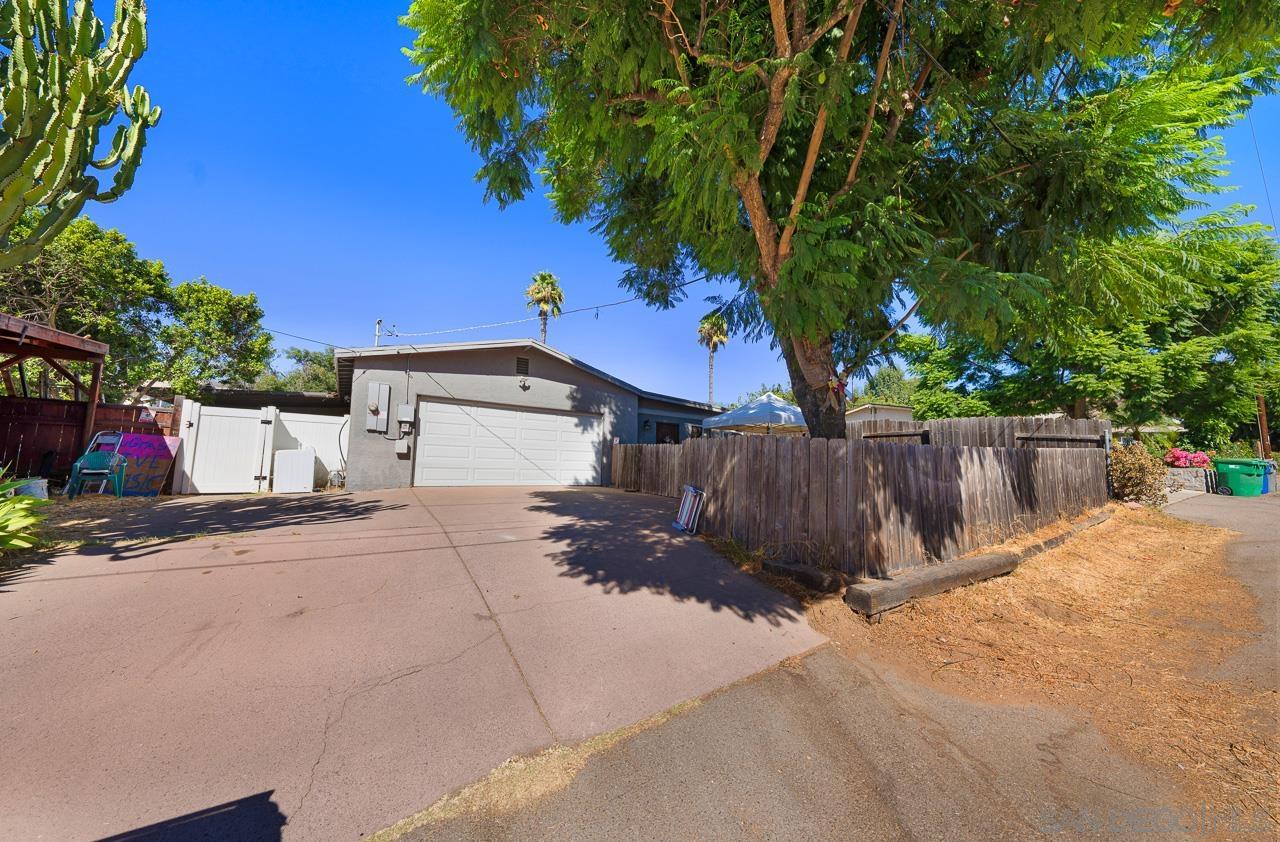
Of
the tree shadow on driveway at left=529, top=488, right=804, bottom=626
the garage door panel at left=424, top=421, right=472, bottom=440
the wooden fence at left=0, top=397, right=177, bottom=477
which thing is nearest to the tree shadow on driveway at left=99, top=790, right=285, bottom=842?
the tree shadow on driveway at left=529, top=488, right=804, bottom=626

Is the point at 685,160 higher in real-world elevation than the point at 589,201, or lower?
lower

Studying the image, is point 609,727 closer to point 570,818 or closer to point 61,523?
point 570,818

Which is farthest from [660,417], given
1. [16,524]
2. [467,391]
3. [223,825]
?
[223,825]

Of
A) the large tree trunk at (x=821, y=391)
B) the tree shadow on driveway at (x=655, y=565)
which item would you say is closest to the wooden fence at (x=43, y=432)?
the tree shadow on driveway at (x=655, y=565)

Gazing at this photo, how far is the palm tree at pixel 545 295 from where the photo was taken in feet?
75.5

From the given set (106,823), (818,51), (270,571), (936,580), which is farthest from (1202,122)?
(270,571)

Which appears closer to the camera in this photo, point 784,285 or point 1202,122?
point 784,285

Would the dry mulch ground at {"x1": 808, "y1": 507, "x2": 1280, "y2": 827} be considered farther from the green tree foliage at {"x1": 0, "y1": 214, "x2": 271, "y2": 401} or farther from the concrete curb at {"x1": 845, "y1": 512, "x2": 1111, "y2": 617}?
the green tree foliage at {"x1": 0, "y1": 214, "x2": 271, "y2": 401}

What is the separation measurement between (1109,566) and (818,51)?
6.90m

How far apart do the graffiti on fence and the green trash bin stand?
2568 centimetres

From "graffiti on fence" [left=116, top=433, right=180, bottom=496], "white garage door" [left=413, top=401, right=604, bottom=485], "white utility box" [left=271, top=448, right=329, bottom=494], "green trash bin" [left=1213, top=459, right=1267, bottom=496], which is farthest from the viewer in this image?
"green trash bin" [left=1213, top=459, right=1267, bottom=496]

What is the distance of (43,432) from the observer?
27.7 feet

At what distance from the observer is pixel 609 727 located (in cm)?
236

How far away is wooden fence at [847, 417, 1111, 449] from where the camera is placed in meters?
9.22
